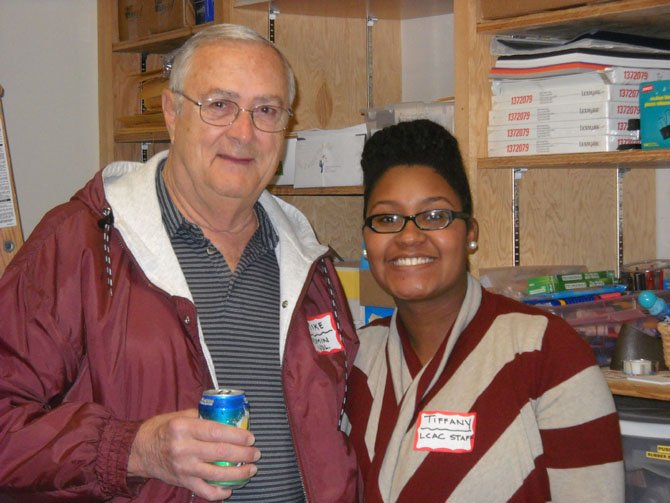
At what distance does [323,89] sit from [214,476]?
2.06m

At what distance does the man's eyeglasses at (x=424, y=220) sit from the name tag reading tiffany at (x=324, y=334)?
0.25 m

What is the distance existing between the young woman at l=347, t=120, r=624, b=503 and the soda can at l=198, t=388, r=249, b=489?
41 centimetres

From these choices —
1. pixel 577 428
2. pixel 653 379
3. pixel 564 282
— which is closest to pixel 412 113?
pixel 564 282

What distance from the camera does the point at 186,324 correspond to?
161 cm

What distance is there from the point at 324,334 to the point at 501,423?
455mm

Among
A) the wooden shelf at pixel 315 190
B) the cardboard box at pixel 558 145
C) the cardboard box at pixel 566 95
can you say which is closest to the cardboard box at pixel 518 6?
the cardboard box at pixel 566 95

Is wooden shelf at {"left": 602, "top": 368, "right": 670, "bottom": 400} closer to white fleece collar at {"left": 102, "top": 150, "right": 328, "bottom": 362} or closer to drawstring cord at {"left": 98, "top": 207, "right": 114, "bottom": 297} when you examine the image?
white fleece collar at {"left": 102, "top": 150, "right": 328, "bottom": 362}

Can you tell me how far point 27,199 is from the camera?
3.56 m

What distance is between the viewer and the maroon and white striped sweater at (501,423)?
5.03 feet

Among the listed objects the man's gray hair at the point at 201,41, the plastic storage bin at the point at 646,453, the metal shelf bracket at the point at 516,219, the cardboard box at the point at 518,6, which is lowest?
the plastic storage bin at the point at 646,453

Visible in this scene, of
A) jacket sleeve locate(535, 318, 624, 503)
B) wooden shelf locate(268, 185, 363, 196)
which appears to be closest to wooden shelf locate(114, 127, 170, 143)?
wooden shelf locate(268, 185, 363, 196)

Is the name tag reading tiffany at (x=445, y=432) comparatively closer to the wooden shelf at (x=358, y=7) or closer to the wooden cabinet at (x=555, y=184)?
the wooden cabinet at (x=555, y=184)

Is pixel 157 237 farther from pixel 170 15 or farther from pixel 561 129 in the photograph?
pixel 170 15

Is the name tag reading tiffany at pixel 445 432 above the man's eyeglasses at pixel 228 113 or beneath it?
beneath
